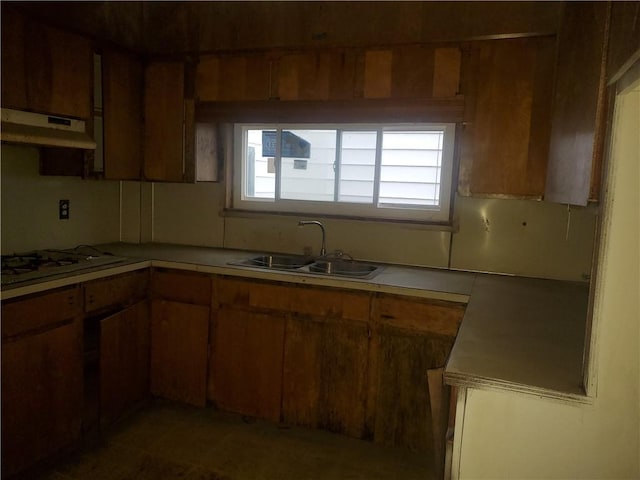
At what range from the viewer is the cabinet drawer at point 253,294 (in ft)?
7.83

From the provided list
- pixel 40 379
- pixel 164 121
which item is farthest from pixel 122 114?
pixel 40 379

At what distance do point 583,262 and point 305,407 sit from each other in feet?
5.43

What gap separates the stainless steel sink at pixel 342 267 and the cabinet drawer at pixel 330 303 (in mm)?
278

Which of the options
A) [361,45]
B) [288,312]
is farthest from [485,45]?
[288,312]

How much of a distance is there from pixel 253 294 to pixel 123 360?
77 centimetres

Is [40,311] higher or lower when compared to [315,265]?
lower

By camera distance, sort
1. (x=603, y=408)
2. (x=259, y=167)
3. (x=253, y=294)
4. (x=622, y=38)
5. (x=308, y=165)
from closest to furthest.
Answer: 1. (x=622, y=38)
2. (x=603, y=408)
3. (x=253, y=294)
4. (x=308, y=165)
5. (x=259, y=167)

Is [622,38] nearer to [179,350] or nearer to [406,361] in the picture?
[406,361]

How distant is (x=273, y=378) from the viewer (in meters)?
2.43

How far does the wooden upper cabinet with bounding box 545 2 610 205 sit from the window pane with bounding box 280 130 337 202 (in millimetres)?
1313

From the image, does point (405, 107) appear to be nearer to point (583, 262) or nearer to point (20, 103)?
point (583, 262)

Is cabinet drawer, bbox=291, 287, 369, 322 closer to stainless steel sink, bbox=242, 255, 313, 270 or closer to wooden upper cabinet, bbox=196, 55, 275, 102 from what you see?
stainless steel sink, bbox=242, 255, 313, 270

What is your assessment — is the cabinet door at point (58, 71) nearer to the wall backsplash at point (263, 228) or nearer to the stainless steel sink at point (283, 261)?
the wall backsplash at point (263, 228)

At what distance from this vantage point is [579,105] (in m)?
1.34
